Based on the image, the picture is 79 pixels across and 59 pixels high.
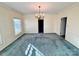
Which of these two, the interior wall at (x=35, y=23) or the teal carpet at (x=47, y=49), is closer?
the teal carpet at (x=47, y=49)

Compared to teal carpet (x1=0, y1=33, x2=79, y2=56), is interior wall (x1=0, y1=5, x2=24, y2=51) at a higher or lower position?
higher

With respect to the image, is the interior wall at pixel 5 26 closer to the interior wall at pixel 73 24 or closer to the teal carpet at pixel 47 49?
the teal carpet at pixel 47 49

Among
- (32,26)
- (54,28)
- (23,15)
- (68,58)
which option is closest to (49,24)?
(54,28)

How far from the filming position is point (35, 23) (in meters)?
9.39

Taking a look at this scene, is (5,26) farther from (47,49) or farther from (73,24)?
(73,24)

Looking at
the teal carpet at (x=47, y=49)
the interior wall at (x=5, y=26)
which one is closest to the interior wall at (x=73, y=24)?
the teal carpet at (x=47, y=49)

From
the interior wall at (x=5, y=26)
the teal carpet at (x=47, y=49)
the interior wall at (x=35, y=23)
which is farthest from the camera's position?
the interior wall at (x=35, y=23)

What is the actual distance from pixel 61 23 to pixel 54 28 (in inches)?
76.0

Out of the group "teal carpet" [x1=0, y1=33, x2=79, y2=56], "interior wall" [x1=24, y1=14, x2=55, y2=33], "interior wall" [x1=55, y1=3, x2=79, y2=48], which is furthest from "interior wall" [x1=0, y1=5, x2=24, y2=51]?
"interior wall" [x1=24, y1=14, x2=55, y2=33]

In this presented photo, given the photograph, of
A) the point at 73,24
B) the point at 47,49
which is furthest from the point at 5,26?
the point at 73,24

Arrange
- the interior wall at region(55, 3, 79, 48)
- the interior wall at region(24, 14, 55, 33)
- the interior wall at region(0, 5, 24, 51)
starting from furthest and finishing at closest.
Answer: the interior wall at region(24, 14, 55, 33)
the interior wall at region(55, 3, 79, 48)
the interior wall at region(0, 5, 24, 51)

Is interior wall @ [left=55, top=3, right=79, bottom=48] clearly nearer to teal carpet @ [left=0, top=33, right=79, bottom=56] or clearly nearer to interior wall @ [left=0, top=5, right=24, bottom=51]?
teal carpet @ [left=0, top=33, right=79, bottom=56]

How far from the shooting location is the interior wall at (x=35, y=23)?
929cm

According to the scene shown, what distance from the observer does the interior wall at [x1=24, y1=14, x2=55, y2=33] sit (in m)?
9.29
